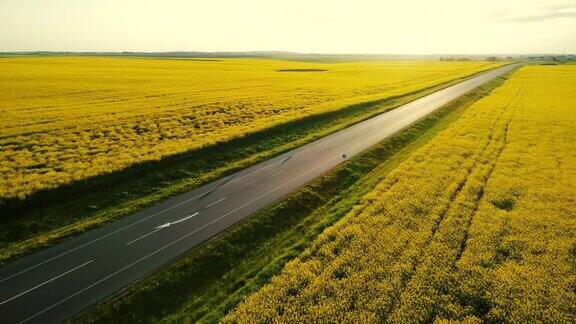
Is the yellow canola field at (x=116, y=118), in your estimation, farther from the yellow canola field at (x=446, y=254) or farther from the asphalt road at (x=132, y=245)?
the yellow canola field at (x=446, y=254)

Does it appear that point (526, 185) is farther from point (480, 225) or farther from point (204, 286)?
point (204, 286)

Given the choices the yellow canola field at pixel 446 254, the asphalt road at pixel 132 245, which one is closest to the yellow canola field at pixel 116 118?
the asphalt road at pixel 132 245

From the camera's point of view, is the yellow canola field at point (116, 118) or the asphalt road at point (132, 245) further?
the yellow canola field at point (116, 118)

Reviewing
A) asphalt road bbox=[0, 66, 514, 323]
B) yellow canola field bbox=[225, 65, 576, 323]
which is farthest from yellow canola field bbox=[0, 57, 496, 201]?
yellow canola field bbox=[225, 65, 576, 323]

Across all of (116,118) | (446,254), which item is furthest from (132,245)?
(116,118)

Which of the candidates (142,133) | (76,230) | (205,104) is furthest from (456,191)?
(205,104)
